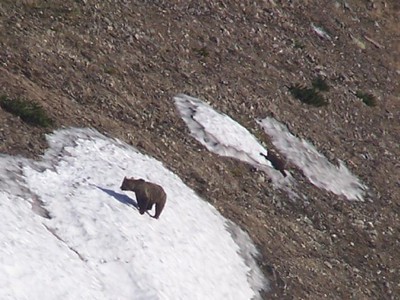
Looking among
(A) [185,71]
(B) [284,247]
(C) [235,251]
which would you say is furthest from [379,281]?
(A) [185,71]

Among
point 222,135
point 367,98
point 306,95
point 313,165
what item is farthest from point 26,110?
point 367,98

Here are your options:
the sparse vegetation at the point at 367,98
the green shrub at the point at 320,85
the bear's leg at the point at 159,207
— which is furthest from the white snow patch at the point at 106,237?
the sparse vegetation at the point at 367,98

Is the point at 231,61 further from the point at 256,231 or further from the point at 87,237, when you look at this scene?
the point at 87,237

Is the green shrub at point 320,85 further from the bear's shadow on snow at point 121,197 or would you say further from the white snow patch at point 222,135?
the bear's shadow on snow at point 121,197

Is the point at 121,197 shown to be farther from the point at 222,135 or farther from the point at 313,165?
the point at 313,165

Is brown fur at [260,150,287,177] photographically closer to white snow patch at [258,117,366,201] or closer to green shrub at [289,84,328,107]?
white snow patch at [258,117,366,201]

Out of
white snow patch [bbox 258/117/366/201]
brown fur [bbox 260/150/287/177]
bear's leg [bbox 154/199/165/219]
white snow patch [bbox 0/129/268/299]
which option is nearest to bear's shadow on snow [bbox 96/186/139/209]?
white snow patch [bbox 0/129/268/299]
